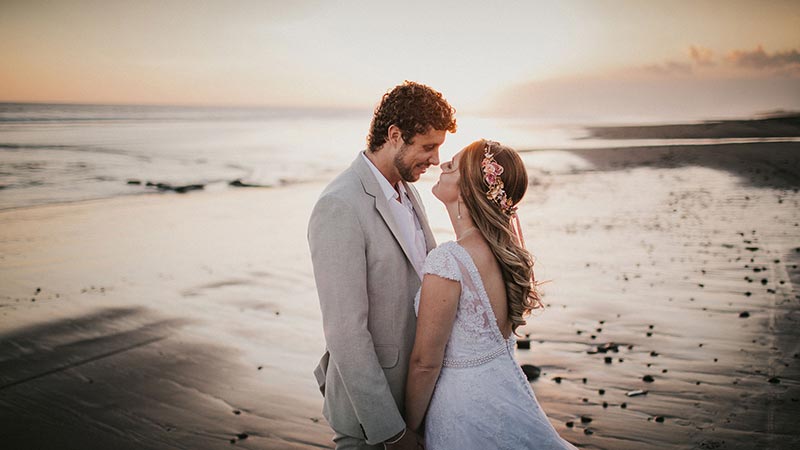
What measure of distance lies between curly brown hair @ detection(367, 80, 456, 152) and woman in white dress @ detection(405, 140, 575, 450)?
26 cm

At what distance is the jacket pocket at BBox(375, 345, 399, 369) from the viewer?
2.86m

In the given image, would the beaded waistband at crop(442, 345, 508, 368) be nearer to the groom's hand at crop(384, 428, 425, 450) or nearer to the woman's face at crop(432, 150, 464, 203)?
the groom's hand at crop(384, 428, 425, 450)

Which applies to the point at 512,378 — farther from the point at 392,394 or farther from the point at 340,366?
the point at 340,366

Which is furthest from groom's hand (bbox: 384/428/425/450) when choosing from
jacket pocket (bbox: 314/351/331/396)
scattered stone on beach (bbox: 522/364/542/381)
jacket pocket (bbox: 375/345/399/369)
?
scattered stone on beach (bbox: 522/364/542/381)

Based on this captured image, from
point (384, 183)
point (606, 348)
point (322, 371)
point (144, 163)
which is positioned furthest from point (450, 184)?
point (144, 163)

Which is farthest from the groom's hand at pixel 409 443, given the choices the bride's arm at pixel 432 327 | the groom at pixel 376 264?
the bride's arm at pixel 432 327

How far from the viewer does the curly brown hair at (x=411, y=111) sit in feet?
9.71

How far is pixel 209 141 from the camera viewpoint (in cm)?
3616

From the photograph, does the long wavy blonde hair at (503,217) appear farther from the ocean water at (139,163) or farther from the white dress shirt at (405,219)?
the ocean water at (139,163)

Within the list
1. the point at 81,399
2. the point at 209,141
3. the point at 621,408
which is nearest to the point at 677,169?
the point at 621,408

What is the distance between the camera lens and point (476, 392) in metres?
2.82

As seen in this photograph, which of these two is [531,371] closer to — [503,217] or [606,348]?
[606,348]

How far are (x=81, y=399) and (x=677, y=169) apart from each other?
21.9 meters

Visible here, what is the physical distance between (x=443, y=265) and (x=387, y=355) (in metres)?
0.55
